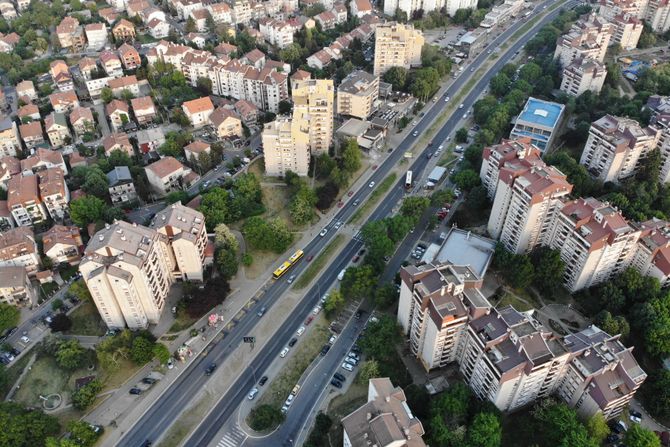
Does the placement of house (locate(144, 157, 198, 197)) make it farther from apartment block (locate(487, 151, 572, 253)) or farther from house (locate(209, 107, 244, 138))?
apartment block (locate(487, 151, 572, 253))

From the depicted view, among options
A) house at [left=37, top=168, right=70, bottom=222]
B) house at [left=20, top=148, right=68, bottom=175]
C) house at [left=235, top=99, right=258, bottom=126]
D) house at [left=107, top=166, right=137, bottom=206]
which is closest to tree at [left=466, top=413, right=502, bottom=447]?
house at [left=107, top=166, right=137, bottom=206]

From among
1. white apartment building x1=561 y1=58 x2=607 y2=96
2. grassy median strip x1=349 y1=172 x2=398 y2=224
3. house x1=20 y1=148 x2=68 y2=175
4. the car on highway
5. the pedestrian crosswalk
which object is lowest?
the pedestrian crosswalk

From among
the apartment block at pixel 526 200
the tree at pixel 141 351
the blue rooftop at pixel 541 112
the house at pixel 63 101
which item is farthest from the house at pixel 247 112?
the tree at pixel 141 351

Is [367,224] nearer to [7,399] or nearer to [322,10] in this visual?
[7,399]

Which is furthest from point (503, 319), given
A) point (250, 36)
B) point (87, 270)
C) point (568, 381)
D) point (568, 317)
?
point (250, 36)

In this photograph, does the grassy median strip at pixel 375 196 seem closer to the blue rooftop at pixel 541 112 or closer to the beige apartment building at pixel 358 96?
the beige apartment building at pixel 358 96

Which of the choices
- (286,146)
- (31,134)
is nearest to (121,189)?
(286,146)

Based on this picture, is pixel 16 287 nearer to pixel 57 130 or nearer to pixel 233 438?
pixel 233 438
